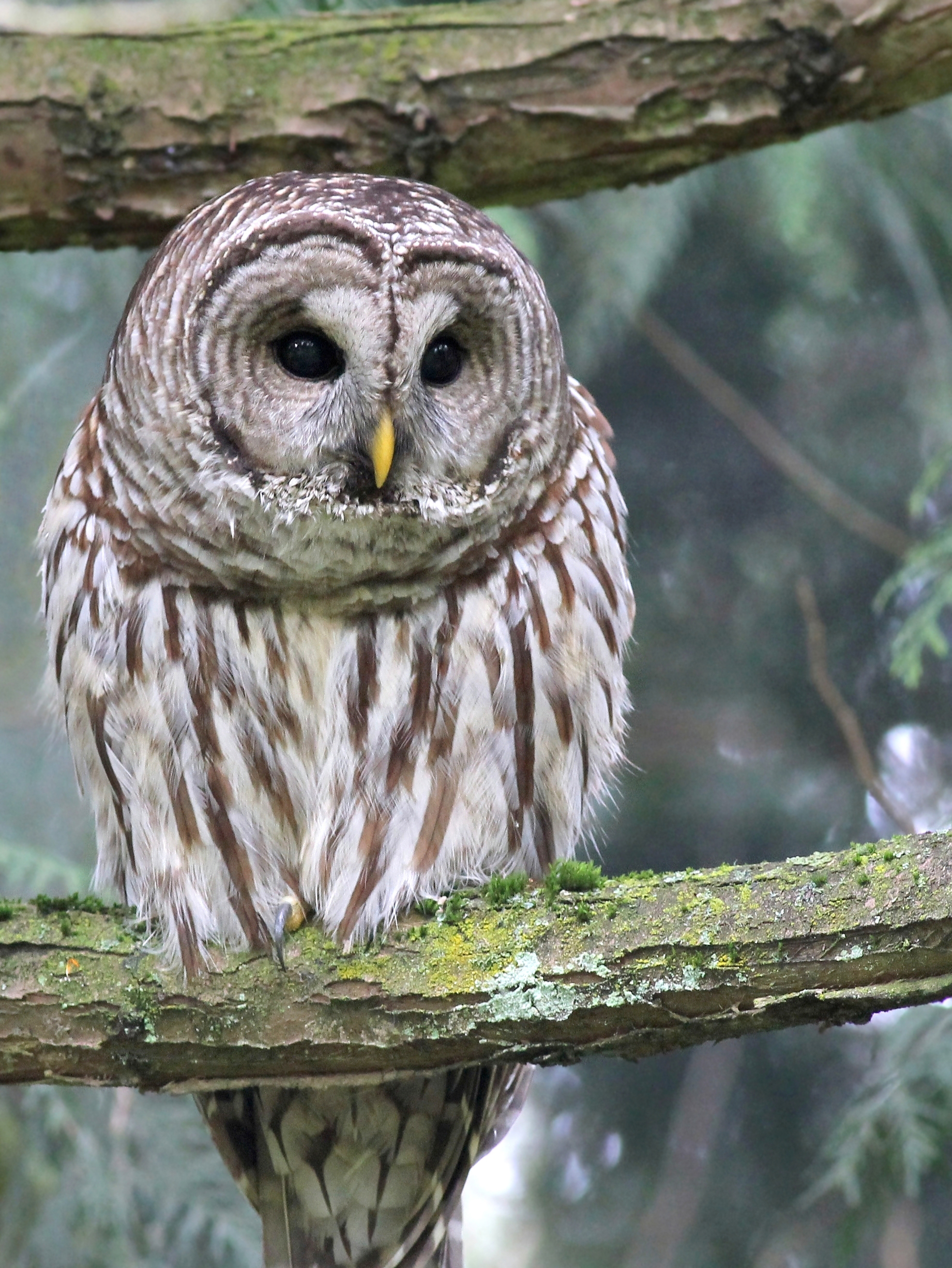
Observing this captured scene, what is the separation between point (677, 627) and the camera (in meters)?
5.28

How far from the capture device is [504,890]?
267cm

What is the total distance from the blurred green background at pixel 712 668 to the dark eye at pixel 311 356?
5.74 feet

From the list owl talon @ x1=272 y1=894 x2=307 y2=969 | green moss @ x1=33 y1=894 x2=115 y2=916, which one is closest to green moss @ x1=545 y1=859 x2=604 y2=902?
owl talon @ x1=272 y1=894 x2=307 y2=969

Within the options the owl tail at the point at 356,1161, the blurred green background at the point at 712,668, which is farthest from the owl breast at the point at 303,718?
the blurred green background at the point at 712,668

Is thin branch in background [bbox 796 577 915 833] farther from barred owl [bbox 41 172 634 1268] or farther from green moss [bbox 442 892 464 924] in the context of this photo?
green moss [bbox 442 892 464 924]

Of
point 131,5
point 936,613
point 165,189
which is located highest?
point 131,5

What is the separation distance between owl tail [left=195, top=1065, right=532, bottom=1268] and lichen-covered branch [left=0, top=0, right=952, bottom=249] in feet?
6.87

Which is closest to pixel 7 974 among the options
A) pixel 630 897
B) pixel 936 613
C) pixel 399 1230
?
pixel 630 897

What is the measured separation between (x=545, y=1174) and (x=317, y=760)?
102 inches

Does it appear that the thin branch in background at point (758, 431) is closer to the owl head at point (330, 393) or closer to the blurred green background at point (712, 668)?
the blurred green background at point (712, 668)

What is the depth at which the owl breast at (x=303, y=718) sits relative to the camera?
302cm

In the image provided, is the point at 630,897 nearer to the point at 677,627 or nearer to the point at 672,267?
the point at 677,627

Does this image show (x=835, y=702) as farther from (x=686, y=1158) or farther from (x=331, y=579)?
(x=686, y=1158)

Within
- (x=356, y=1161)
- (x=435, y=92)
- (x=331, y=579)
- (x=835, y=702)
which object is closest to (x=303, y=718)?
(x=331, y=579)
